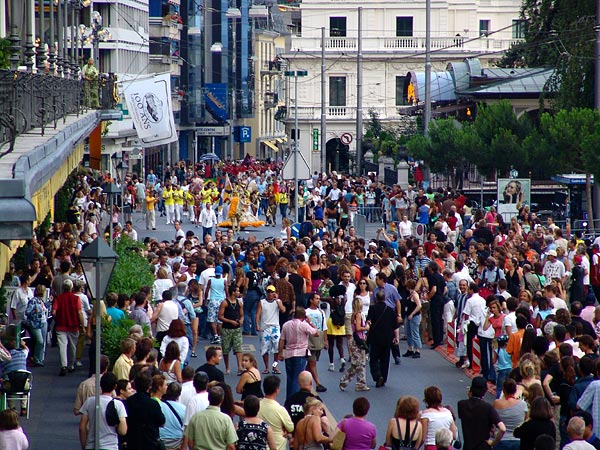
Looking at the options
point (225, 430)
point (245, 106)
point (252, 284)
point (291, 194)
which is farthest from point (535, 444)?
point (245, 106)

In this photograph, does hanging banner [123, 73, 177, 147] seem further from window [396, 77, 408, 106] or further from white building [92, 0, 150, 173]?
window [396, 77, 408, 106]

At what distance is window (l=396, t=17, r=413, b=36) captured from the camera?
280ft

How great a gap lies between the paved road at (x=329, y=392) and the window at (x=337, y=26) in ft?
210

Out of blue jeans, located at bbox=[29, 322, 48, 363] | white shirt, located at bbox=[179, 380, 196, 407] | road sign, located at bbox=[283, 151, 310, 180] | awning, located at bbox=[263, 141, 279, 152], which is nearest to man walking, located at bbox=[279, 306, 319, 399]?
white shirt, located at bbox=[179, 380, 196, 407]

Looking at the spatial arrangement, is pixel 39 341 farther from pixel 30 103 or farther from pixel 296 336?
pixel 296 336

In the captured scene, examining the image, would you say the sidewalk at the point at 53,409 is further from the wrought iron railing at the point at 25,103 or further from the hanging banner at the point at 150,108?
the hanging banner at the point at 150,108

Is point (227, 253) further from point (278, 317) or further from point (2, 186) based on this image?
point (2, 186)

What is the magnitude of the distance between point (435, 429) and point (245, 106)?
9339 cm

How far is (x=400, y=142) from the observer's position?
61.0 meters

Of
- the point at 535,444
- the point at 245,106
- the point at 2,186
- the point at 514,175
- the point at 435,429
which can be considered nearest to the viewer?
the point at 2,186

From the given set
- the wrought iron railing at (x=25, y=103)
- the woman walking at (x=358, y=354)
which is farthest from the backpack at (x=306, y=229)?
the woman walking at (x=358, y=354)

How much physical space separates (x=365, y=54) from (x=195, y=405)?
72.7m

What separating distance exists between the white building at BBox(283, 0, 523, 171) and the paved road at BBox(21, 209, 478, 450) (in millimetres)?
62523

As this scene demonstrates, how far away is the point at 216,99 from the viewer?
9562 cm
